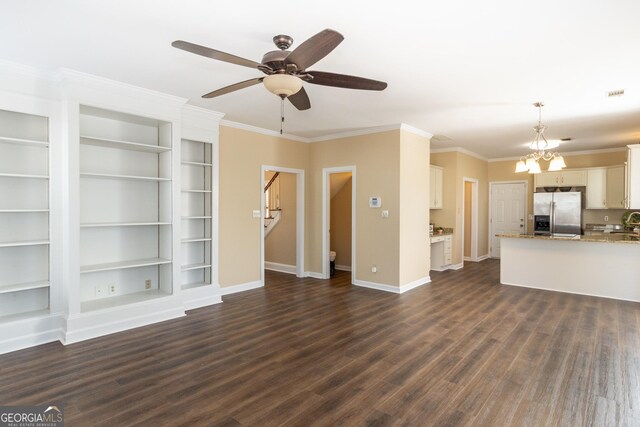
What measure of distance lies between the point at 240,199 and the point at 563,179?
7.23m

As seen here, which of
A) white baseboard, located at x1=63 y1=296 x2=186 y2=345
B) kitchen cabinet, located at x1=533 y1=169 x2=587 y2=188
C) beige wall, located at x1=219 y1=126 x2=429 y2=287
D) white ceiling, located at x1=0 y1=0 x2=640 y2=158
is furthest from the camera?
kitchen cabinet, located at x1=533 y1=169 x2=587 y2=188

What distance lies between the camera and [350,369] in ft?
9.68

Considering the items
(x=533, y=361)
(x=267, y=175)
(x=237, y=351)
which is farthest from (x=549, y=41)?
(x=267, y=175)

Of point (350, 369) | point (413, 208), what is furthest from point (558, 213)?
point (350, 369)

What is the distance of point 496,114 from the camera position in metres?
4.87

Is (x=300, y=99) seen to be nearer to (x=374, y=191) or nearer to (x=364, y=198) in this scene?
(x=374, y=191)

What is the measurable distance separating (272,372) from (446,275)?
16.4ft

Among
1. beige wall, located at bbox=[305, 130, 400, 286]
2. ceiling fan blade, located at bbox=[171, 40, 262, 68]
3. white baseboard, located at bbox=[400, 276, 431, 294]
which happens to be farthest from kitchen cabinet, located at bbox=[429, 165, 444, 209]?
ceiling fan blade, located at bbox=[171, 40, 262, 68]

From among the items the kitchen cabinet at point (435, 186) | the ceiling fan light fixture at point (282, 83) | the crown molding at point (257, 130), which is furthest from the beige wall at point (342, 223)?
the ceiling fan light fixture at point (282, 83)

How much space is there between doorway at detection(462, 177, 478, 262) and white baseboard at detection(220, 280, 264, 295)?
18.0ft

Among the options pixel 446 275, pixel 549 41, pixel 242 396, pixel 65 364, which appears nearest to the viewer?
pixel 242 396

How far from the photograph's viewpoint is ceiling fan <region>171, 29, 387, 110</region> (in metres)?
2.06

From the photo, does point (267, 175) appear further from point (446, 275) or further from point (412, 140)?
point (446, 275)

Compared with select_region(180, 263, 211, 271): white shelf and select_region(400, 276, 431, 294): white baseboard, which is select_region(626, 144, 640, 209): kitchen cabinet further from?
select_region(180, 263, 211, 271): white shelf
